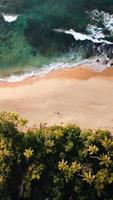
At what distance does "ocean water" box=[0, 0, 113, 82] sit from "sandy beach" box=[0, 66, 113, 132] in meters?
0.69

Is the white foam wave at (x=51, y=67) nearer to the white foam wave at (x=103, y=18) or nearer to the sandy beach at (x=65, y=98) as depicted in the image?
the sandy beach at (x=65, y=98)

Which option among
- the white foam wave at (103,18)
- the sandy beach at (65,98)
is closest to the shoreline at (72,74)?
the sandy beach at (65,98)

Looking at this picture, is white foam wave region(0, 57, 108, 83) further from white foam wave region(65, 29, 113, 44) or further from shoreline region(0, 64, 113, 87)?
white foam wave region(65, 29, 113, 44)

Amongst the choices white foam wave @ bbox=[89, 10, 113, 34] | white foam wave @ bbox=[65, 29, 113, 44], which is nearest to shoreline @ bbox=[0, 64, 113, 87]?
white foam wave @ bbox=[65, 29, 113, 44]

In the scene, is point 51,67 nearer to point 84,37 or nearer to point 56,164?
point 84,37

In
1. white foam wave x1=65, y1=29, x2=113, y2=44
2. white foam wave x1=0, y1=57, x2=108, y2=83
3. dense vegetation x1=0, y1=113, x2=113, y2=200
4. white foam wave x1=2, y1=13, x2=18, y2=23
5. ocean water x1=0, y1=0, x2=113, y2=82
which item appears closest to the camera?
dense vegetation x1=0, y1=113, x2=113, y2=200

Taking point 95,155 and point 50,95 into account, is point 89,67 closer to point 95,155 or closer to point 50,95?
point 50,95

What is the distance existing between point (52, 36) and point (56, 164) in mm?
9361

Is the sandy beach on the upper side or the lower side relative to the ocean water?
lower

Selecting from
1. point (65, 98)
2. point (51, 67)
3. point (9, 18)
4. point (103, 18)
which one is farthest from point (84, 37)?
point (9, 18)

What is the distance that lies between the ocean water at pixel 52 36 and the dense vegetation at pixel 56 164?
554cm

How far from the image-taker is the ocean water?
25703 millimetres

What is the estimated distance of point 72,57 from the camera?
84.9 feet

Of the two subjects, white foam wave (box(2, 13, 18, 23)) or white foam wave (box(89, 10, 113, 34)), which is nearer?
white foam wave (box(89, 10, 113, 34))
